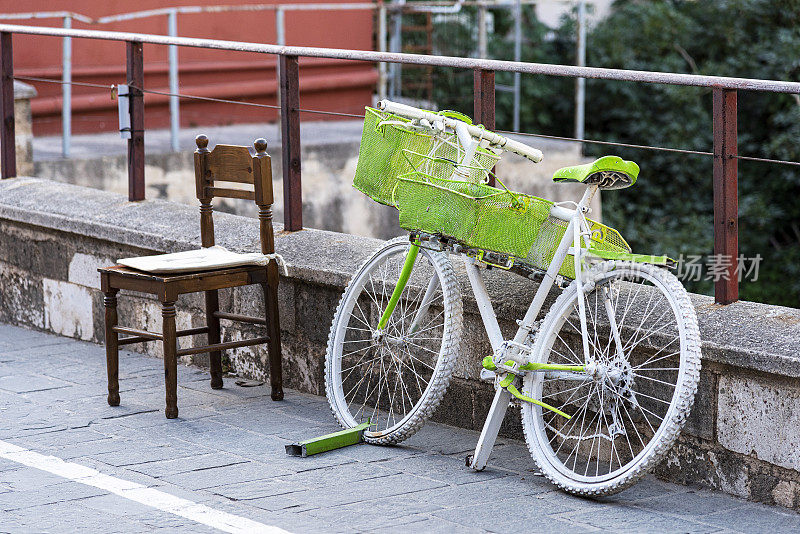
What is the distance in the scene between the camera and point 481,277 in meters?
4.46

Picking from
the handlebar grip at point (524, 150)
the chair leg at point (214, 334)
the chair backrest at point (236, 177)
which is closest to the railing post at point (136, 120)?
the chair backrest at point (236, 177)

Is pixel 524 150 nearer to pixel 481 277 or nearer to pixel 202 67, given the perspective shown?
pixel 481 277

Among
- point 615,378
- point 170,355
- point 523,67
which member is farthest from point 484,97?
point 170,355

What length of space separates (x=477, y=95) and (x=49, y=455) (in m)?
2.12

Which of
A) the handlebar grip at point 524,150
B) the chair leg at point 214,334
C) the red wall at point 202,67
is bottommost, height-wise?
the chair leg at point 214,334

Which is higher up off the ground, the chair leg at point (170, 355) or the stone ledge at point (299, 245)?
the stone ledge at point (299, 245)

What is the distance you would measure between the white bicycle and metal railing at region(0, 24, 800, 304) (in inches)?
12.5

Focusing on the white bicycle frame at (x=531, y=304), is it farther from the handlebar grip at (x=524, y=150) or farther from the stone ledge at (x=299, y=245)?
the handlebar grip at (x=524, y=150)

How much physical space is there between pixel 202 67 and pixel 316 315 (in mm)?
7829

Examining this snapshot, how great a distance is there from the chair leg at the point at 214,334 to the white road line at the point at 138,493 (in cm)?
109

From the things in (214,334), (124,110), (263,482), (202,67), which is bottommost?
(263,482)

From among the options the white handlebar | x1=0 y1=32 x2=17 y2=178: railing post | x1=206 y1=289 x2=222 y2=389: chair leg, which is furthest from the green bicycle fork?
x1=0 y1=32 x2=17 y2=178: railing post

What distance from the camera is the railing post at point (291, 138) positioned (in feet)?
18.4

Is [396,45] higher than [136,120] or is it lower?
higher
